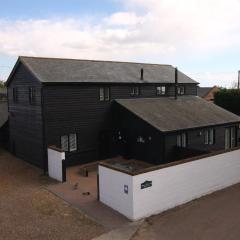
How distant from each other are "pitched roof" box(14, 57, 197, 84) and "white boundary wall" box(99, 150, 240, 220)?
9.32 metres

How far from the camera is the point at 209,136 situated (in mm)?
27203

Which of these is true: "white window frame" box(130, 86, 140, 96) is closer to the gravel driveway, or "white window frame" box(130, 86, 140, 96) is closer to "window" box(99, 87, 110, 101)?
"window" box(99, 87, 110, 101)

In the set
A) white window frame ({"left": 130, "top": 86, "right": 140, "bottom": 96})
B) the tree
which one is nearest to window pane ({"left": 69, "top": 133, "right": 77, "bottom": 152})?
white window frame ({"left": 130, "top": 86, "right": 140, "bottom": 96})

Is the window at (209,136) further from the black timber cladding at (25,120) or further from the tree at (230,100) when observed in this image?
the tree at (230,100)

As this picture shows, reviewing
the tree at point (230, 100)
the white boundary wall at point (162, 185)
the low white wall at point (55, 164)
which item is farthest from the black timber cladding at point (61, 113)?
the tree at point (230, 100)

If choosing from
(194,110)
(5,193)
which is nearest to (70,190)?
(5,193)

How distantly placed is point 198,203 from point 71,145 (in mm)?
10262

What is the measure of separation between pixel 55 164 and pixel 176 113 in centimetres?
964

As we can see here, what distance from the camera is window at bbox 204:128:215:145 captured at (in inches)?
1057

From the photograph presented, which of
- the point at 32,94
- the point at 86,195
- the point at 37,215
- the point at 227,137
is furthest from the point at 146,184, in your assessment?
the point at 227,137

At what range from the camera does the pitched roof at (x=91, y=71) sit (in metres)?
24.2

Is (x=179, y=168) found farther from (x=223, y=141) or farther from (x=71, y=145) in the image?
(x=223, y=141)

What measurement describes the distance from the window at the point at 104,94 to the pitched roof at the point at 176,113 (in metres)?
0.81

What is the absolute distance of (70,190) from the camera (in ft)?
63.8
